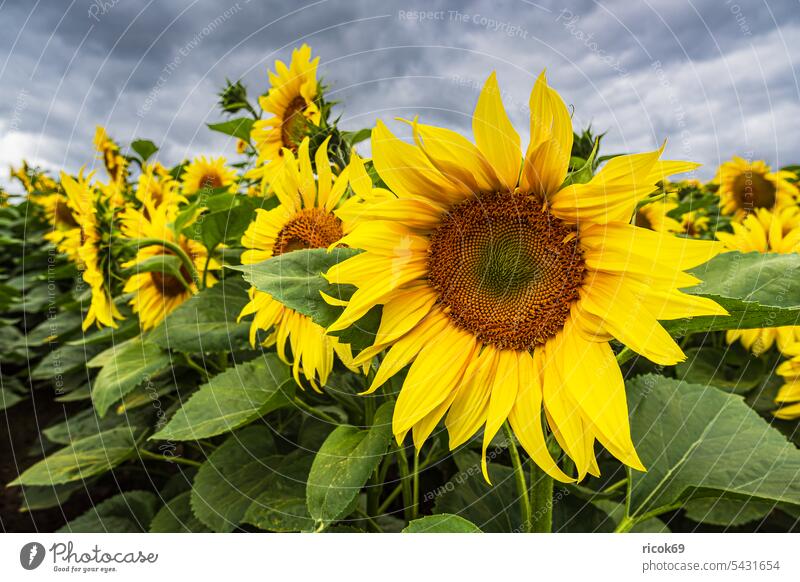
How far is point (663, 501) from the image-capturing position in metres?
0.85

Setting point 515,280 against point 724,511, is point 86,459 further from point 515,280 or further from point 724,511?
point 724,511

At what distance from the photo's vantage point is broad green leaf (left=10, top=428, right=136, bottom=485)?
1.37 metres

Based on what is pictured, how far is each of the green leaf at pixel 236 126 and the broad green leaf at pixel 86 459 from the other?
0.82 meters

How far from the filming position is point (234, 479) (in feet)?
3.73

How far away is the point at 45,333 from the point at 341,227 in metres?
2.22

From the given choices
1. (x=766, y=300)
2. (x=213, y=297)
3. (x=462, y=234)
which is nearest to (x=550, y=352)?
(x=462, y=234)

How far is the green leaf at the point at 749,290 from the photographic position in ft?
1.88

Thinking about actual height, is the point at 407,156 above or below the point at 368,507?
above

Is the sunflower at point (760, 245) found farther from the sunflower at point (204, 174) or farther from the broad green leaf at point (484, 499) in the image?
the sunflower at point (204, 174)

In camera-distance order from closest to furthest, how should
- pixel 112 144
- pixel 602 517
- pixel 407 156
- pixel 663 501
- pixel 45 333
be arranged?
pixel 407 156, pixel 663 501, pixel 602 517, pixel 45 333, pixel 112 144

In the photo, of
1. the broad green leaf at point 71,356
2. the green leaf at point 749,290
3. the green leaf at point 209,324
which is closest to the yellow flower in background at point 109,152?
the broad green leaf at point 71,356

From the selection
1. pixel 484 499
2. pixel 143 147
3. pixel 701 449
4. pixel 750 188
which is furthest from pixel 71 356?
pixel 750 188

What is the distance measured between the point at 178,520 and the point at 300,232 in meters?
0.76

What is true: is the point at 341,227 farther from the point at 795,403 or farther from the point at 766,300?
the point at 795,403
